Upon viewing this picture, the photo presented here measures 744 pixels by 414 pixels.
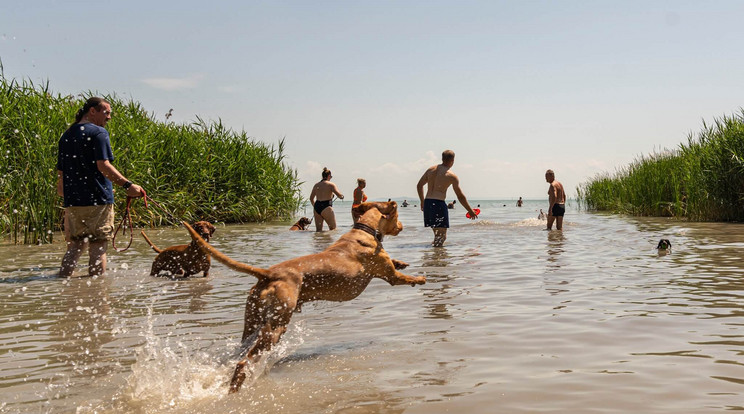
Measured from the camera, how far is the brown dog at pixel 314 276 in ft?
12.4

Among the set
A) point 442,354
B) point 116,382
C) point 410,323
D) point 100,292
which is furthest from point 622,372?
point 100,292

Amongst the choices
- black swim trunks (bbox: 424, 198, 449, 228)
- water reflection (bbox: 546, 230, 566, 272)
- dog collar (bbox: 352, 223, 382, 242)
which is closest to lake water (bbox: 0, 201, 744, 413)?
water reflection (bbox: 546, 230, 566, 272)

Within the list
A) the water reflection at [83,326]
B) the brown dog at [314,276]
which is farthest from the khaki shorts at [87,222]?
the brown dog at [314,276]

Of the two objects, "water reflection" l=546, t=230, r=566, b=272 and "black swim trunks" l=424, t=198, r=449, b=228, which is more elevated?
"black swim trunks" l=424, t=198, r=449, b=228

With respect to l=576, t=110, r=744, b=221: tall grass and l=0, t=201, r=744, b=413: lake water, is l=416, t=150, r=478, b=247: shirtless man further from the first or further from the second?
l=576, t=110, r=744, b=221: tall grass

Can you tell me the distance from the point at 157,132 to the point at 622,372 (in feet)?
53.3

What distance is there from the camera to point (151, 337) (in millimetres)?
4672

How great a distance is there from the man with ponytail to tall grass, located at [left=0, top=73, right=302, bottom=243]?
2.90 feet

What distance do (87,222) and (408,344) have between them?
15.9 ft

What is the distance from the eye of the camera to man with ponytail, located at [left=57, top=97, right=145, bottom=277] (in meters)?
7.08

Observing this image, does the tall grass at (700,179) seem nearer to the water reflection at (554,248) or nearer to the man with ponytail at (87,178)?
the water reflection at (554,248)

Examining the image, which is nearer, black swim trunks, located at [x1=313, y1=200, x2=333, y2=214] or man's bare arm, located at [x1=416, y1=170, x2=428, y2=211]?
man's bare arm, located at [x1=416, y1=170, x2=428, y2=211]

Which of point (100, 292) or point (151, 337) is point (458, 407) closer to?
point (151, 337)

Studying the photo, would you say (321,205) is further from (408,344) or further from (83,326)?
(408,344)
